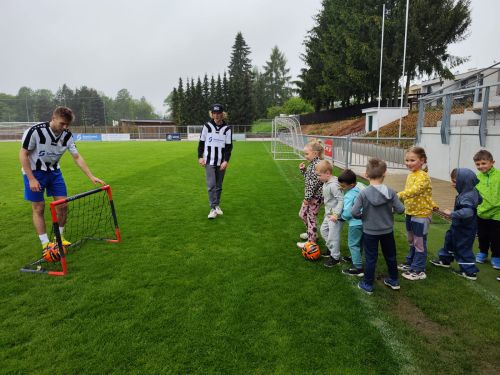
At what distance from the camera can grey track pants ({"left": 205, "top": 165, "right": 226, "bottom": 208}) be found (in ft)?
21.6

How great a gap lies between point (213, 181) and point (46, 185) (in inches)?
111

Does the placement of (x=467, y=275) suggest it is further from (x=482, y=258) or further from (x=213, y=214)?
(x=213, y=214)

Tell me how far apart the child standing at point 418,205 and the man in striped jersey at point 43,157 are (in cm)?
399

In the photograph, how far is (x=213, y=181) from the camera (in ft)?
21.7

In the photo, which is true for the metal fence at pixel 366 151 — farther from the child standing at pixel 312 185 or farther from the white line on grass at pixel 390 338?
the white line on grass at pixel 390 338

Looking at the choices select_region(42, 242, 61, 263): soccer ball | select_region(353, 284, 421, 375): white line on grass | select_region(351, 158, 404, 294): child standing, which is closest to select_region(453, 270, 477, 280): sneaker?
select_region(351, 158, 404, 294): child standing

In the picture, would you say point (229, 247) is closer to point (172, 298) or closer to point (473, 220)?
point (172, 298)

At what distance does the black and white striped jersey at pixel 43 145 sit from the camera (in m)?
4.37

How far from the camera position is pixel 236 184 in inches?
427

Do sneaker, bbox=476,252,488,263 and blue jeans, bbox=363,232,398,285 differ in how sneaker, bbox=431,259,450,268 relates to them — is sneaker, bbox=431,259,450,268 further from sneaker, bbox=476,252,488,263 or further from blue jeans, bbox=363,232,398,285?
blue jeans, bbox=363,232,398,285

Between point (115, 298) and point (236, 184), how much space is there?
7.43 metres

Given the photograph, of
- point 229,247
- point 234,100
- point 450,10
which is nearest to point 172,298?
point 229,247

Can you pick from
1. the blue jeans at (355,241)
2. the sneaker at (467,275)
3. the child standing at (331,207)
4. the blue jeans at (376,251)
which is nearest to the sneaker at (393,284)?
the blue jeans at (376,251)

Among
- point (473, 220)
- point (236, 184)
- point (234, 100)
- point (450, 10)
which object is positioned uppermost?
point (450, 10)
